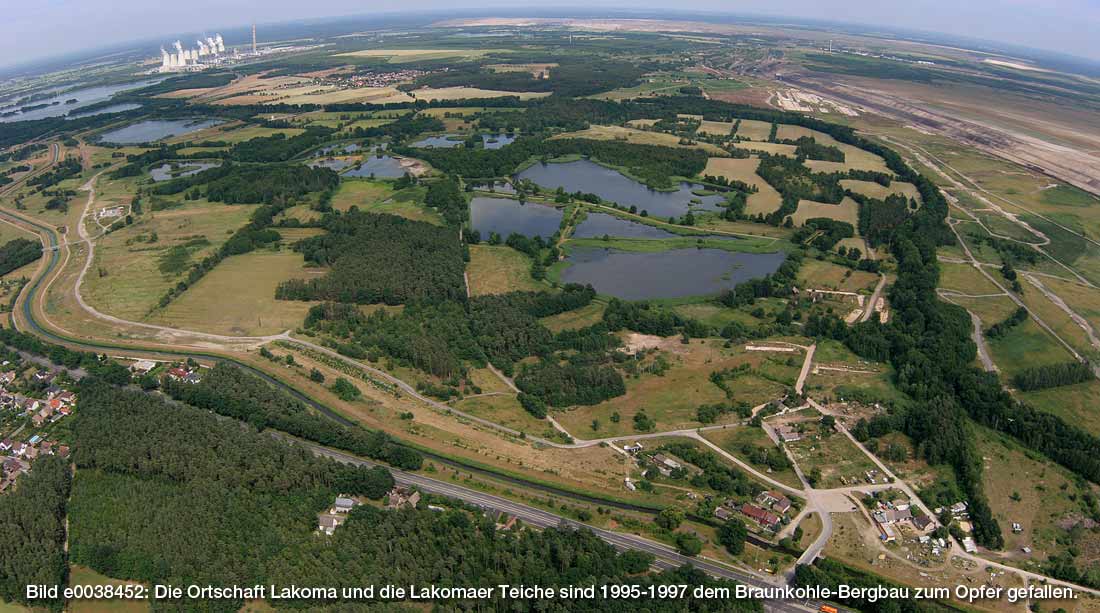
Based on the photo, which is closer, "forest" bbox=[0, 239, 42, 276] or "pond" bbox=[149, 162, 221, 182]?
"forest" bbox=[0, 239, 42, 276]

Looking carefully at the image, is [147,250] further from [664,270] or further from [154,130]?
[154,130]

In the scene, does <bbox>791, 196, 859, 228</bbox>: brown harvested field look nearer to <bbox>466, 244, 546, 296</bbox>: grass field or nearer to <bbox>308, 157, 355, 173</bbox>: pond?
<bbox>466, 244, 546, 296</bbox>: grass field

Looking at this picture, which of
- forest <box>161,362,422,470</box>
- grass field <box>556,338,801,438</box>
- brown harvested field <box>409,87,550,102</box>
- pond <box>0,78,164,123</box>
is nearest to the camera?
forest <box>161,362,422,470</box>

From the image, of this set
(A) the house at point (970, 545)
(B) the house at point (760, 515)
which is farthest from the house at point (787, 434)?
(A) the house at point (970, 545)

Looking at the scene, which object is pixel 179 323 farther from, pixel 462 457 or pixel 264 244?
pixel 462 457

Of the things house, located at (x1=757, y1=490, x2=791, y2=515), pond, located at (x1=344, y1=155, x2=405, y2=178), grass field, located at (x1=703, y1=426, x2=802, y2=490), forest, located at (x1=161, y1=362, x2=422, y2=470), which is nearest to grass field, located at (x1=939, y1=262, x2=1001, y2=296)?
grass field, located at (x1=703, y1=426, x2=802, y2=490)

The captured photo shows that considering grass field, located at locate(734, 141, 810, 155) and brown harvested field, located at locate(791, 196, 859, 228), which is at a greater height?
grass field, located at locate(734, 141, 810, 155)

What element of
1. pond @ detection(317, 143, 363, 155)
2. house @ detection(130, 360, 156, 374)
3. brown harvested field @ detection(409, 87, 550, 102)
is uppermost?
brown harvested field @ detection(409, 87, 550, 102)

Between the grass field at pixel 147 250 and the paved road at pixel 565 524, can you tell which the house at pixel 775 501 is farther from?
the grass field at pixel 147 250
